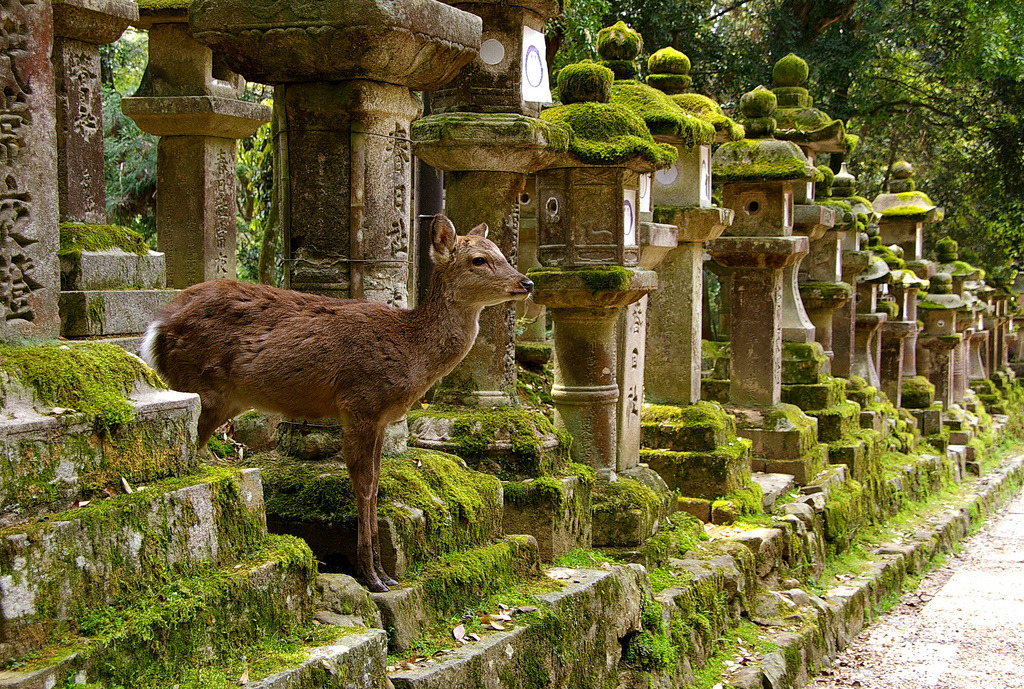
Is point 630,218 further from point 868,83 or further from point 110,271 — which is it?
point 868,83

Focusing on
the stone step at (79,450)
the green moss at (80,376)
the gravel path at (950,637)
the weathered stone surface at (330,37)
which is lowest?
the gravel path at (950,637)

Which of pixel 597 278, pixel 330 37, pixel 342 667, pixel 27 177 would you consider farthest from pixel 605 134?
pixel 342 667

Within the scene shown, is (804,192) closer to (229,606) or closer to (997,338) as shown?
(229,606)

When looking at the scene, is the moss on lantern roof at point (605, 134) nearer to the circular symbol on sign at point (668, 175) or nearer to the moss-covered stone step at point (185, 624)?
A: the circular symbol on sign at point (668, 175)

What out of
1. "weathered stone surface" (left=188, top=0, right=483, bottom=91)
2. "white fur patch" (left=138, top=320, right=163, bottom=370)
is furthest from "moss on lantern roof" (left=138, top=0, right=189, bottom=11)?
"white fur patch" (left=138, top=320, right=163, bottom=370)

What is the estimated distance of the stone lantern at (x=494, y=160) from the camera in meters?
6.27

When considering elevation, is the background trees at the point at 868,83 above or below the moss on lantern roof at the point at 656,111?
above

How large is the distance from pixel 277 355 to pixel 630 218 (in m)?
3.79

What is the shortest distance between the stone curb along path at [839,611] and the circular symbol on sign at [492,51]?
414cm

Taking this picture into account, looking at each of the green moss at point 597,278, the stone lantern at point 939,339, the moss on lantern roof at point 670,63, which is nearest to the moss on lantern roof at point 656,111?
the moss on lantern roof at point 670,63

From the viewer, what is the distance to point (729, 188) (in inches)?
468

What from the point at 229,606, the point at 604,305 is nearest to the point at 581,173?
the point at 604,305

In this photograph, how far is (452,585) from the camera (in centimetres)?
487

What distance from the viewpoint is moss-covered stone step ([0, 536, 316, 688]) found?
10.4 ft
